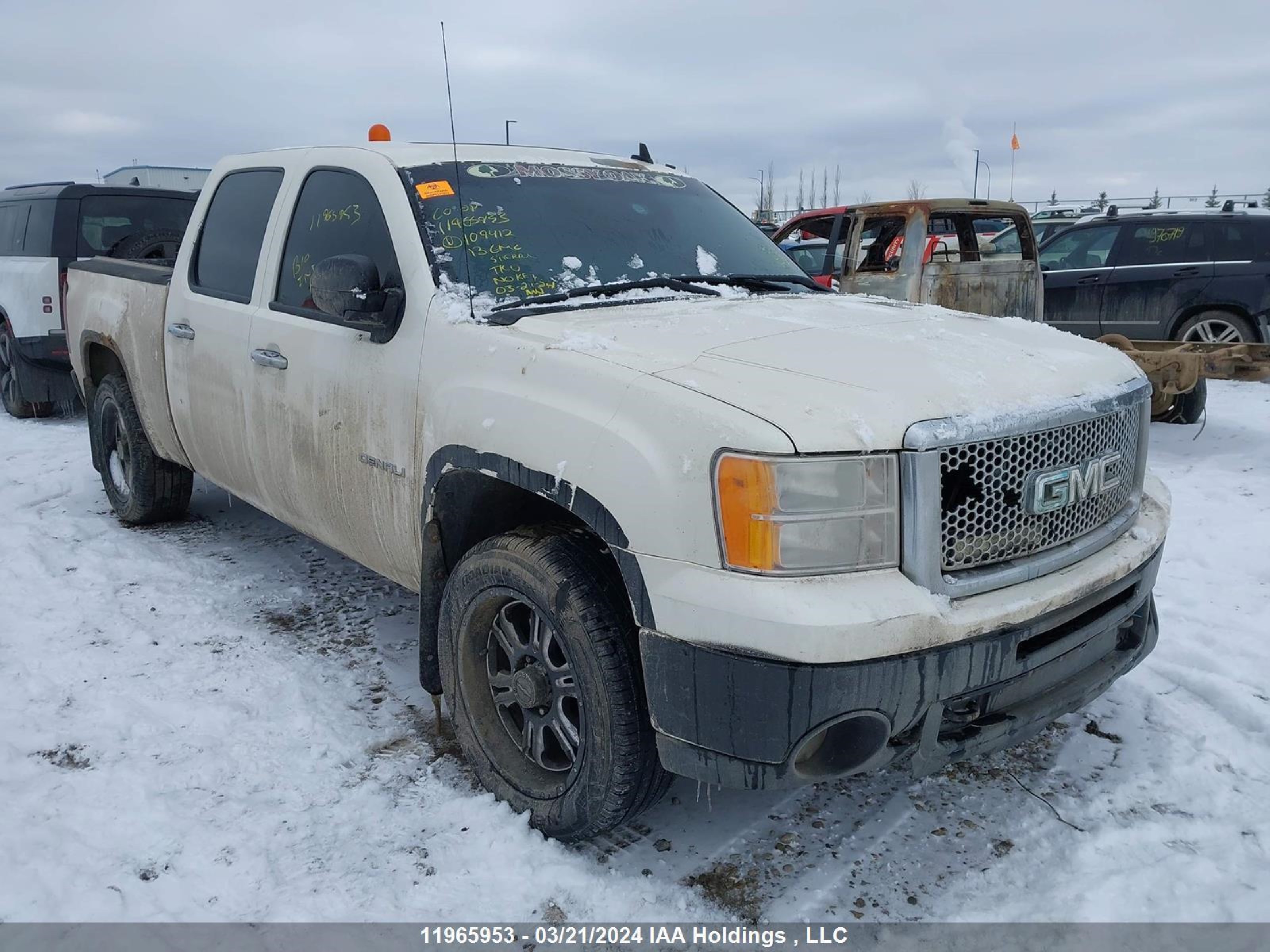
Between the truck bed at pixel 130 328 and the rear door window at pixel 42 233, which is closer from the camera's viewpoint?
the truck bed at pixel 130 328

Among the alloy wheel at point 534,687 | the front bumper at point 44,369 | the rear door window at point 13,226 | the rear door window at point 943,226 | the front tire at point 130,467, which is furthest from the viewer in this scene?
the rear door window at point 13,226

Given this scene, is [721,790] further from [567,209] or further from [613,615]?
[567,209]

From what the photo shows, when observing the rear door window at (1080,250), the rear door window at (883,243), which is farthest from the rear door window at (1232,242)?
the rear door window at (883,243)

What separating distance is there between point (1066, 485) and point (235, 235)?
11.4 feet

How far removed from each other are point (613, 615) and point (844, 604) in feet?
1.97

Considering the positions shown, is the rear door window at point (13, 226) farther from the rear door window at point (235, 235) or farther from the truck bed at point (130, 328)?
the rear door window at point (235, 235)

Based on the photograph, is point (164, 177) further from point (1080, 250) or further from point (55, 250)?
point (1080, 250)

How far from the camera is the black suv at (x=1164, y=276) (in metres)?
8.87

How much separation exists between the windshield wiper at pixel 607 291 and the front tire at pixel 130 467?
3019mm

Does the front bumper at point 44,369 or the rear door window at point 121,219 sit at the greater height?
the rear door window at point 121,219

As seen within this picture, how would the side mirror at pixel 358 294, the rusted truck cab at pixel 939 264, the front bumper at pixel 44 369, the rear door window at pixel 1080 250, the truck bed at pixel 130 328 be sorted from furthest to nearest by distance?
1. the rear door window at pixel 1080 250
2. the front bumper at pixel 44 369
3. the rusted truck cab at pixel 939 264
4. the truck bed at pixel 130 328
5. the side mirror at pixel 358 294

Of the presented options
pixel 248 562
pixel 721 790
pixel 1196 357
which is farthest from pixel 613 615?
pixel 1196 357

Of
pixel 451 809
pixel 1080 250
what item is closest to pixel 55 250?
pixel 451 809

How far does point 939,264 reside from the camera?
7402 millimetres
